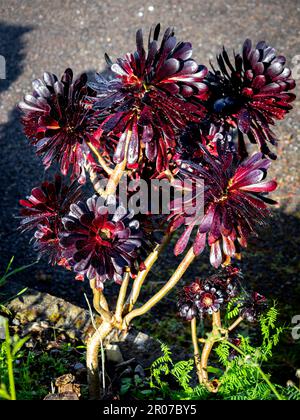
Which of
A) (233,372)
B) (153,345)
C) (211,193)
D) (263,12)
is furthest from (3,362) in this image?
(263,12)

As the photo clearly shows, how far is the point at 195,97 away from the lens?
1.69 meters

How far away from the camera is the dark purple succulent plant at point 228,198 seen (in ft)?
5.04

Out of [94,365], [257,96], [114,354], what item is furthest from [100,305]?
[257,96]

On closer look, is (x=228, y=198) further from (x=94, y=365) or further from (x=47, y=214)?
(x=94, y=365)

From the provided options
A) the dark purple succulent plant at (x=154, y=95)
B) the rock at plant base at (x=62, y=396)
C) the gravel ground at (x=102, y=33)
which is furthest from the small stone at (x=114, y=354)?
the gravel ground at (x=102, y=33)

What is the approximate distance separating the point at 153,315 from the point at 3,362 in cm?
136

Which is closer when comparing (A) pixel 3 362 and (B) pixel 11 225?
(A) pixel 3 362

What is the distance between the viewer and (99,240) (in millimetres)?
1586

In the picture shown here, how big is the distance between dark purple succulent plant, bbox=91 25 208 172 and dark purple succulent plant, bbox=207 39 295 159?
19 cm

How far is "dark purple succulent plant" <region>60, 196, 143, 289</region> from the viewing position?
5.08 feet

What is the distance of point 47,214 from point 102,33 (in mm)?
4240

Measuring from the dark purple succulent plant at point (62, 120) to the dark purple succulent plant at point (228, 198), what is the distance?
0.41 metres

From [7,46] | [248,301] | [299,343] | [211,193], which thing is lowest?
[299,343]
